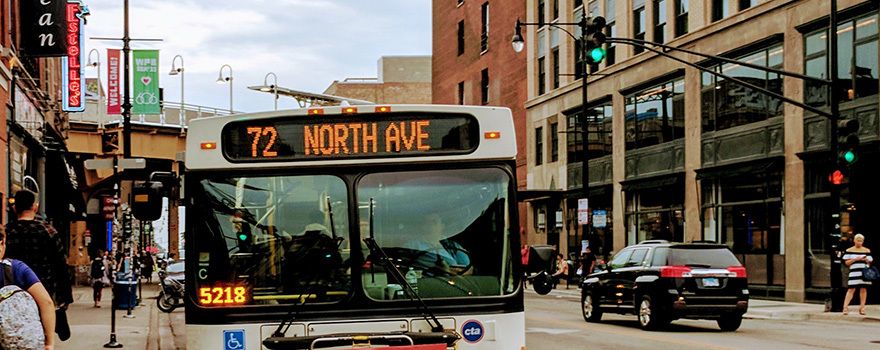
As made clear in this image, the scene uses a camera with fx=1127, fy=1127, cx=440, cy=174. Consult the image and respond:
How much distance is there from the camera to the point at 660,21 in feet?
127

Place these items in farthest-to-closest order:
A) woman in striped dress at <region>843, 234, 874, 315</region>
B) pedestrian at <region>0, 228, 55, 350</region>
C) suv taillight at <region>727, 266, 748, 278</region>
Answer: woman in striped dress at <region>843, 234, 874, 315</region> < suv taillight at <region>727, 266, 748, 278</region> < pedestrian at <region>0, 228, 55, 350</region>

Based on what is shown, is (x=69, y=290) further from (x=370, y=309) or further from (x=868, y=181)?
(x=868, y=181)

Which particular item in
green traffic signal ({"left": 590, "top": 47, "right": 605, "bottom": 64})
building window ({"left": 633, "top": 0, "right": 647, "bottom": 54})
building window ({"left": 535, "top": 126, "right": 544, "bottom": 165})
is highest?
building window ({"left": 633, "top": 0, "right": 647, "bottom": 54})

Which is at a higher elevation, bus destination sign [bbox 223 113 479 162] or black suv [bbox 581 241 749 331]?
bus destination sign [bbox 223 113 479 162]

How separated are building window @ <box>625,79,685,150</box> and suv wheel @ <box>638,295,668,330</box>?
57.3ft

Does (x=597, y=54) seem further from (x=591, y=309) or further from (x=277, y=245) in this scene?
(x=277, y=245)

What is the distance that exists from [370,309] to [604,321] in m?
15.2

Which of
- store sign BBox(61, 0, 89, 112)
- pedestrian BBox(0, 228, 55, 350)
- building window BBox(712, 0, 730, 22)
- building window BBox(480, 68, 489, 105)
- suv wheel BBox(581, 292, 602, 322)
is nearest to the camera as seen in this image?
pedestrian BBox(0, 228, 55, 350)

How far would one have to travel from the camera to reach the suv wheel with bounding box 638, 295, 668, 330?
19281 mm

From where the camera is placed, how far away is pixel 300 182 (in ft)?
26.5

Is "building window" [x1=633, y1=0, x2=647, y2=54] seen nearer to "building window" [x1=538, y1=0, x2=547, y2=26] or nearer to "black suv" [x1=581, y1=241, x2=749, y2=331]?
"building window" [x1=538, y1=0, x2=547, y2=26]

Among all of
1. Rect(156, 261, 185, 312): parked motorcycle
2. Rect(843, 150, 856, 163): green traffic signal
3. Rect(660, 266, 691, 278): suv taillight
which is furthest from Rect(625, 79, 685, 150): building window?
Rect(660, 266, 691, 278): suv taillight

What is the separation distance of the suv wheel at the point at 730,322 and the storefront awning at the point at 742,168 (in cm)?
1129

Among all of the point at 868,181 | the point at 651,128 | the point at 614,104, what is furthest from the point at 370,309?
the point at 614,104
